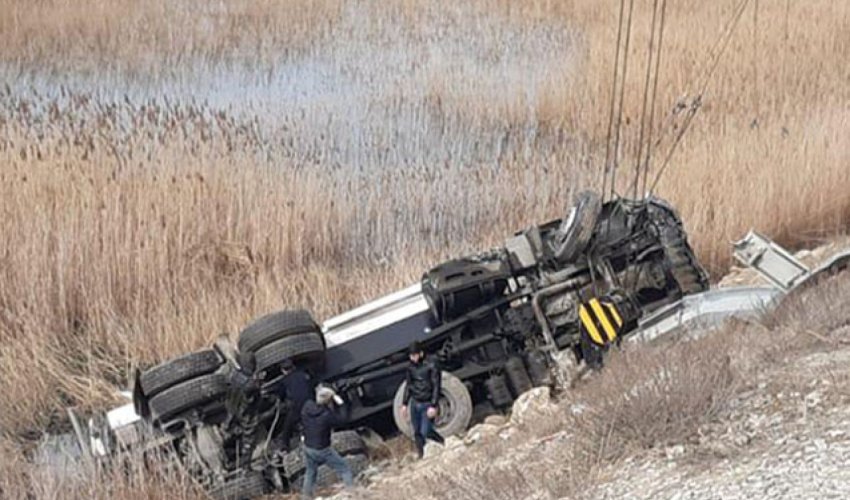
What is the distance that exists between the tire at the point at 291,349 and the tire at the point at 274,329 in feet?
0.13

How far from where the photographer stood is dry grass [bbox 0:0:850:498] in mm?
10039

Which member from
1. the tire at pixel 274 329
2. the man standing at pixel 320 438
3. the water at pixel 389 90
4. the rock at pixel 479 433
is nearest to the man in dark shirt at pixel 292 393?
the tire at pixel 274 329

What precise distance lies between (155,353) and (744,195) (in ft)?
18.7

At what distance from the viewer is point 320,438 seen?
7129mm

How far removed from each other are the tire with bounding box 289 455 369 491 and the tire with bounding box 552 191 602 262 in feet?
6.45

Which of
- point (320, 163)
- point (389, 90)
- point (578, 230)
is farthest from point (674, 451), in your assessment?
point (389, 90)

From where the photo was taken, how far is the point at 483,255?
8547 millimetres

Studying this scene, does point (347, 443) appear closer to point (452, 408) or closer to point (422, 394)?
point (422, 394)

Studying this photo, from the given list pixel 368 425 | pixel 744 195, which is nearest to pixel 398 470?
pixel 368 425

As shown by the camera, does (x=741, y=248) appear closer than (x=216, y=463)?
No

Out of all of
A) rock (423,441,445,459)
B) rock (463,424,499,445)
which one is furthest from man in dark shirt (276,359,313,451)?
rock (463,424,499,445)

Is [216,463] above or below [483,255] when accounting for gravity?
below

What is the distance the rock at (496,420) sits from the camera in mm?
7865

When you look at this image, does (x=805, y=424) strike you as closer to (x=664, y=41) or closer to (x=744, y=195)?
(x=744, y=195)
